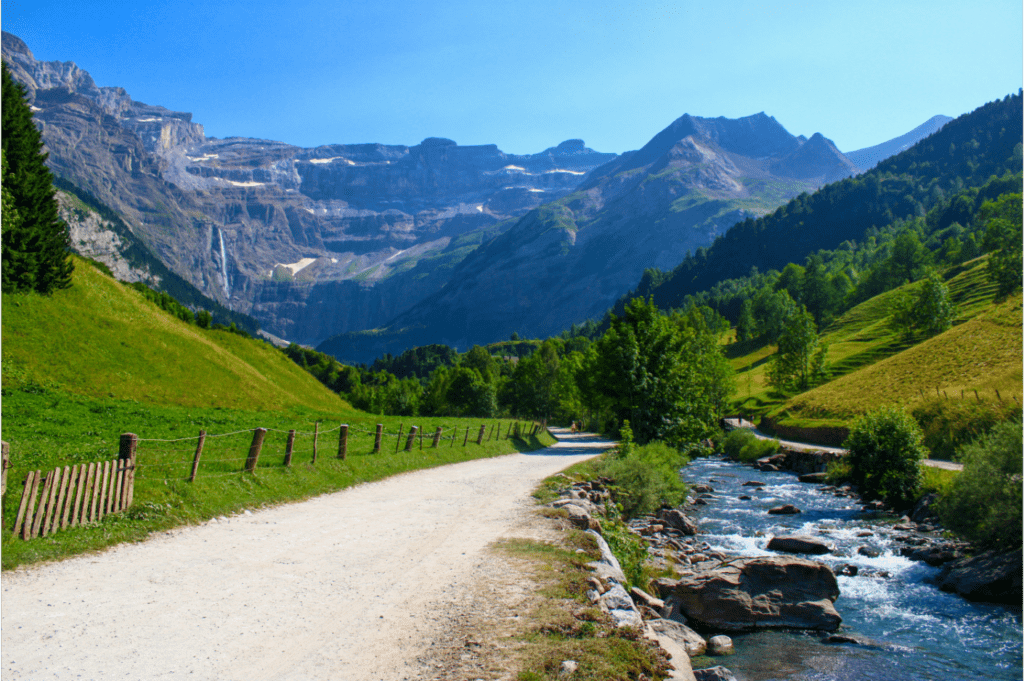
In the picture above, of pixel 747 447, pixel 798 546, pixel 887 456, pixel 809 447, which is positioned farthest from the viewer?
pixel 747 447

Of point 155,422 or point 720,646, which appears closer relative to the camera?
point 720,646

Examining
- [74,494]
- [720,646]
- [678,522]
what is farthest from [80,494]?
[678,522]

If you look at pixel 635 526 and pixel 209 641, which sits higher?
pixel 209 641

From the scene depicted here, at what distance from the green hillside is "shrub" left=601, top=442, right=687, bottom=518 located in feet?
108

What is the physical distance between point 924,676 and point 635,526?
1269cm

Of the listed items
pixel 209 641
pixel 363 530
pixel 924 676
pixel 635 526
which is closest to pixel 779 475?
pixel 635 526

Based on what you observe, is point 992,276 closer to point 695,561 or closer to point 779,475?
point 779,475

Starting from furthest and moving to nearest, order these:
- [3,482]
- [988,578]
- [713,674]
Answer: [988,578], [3,482], [713,674]

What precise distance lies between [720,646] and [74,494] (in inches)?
604

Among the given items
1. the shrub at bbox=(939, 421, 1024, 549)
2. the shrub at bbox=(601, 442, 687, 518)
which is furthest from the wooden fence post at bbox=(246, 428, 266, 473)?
the shrub at bbox=(939, 421, 1024, 549)

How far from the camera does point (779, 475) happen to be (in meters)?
50.4

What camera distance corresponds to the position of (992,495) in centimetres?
2102

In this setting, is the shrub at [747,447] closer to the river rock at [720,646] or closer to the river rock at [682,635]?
the river rock at [720,646]

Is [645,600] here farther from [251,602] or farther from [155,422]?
[155,422]
